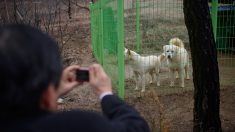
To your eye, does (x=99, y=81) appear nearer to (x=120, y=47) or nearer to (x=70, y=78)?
(x=70, y=78)

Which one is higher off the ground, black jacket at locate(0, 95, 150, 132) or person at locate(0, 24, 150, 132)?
person at locate(0, 24, 150, 132)

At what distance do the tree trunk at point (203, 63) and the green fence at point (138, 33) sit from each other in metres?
1.99

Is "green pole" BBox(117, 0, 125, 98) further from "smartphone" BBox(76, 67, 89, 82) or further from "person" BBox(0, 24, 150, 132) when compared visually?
"person" BBox(0, 24, 150, 132)

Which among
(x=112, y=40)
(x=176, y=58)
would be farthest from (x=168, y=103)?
(x=112, y=40)

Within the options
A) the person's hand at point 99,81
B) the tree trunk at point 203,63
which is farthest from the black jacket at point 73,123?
the tree trunk at point 203,63

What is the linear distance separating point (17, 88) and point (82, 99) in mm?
5815

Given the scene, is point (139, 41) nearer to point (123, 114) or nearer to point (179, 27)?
point (179, 27)

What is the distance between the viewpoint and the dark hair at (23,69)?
100 cm

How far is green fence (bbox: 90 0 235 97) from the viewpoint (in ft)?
21.2

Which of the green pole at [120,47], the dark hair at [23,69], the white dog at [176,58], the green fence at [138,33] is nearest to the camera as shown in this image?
the dark hair at [23,69]

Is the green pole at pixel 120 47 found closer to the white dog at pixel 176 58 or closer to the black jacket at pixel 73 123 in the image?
the white dog at pixel 176 58

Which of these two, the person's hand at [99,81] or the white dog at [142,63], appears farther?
the white dog at [142,63]

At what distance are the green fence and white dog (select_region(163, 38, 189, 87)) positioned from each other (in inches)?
10.0

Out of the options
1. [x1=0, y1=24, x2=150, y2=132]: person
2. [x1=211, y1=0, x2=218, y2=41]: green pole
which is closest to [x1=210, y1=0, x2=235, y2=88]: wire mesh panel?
[x1=211, y1=0, x2=218, y2=41]: green pole
